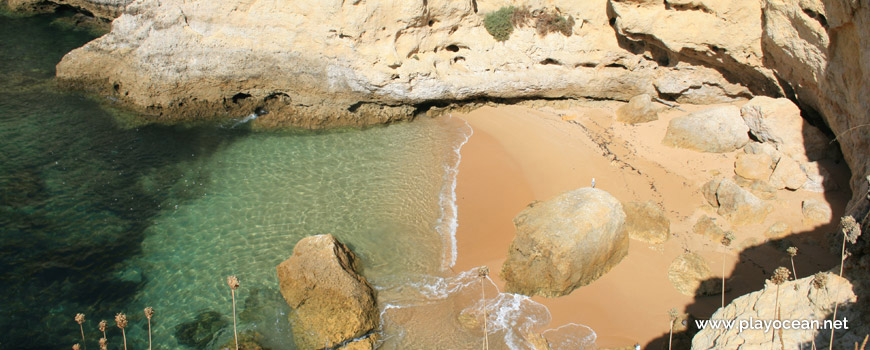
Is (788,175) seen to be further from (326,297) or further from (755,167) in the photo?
(326,297)

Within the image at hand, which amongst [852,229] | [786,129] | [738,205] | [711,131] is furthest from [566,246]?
[786,129]

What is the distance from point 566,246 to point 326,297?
161 inches

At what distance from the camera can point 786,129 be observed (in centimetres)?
1241

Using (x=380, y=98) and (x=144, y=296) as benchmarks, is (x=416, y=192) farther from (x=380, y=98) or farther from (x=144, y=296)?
(x=144, y=296)

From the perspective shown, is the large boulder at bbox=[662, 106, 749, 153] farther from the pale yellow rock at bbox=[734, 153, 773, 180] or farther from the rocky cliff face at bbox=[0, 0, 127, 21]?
the rocky cliff face at bbox=[0, 0, 127, 21]

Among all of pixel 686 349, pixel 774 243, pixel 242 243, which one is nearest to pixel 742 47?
pixel 774 243

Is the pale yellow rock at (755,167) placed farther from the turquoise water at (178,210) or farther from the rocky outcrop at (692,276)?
the turquoise water at (178,210)

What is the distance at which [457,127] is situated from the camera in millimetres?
14898

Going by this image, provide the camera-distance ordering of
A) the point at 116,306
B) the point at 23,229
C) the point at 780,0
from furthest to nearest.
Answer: the point at 780,0 < the point at 23,229 < the point at 116,306

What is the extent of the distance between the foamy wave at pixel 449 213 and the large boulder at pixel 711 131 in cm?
516

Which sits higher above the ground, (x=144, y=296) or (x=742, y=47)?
(x=742, y=47)

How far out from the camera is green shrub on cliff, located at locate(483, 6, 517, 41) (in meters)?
14.7

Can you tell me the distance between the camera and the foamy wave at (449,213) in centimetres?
1072

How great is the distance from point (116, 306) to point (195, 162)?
13.5 ft
